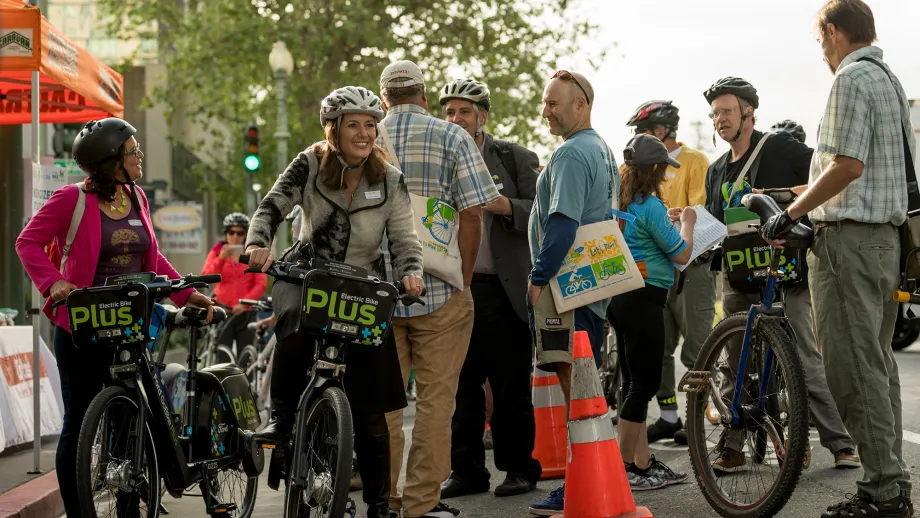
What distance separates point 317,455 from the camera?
5.37m

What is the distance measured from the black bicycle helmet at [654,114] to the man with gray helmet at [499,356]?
1797mm

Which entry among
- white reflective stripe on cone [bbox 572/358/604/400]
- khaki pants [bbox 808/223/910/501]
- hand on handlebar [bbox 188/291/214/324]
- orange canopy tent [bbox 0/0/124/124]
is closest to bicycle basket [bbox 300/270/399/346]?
white reflective stripe on cone [bbox 572/358/604/400]

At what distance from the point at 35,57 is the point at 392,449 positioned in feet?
12.0

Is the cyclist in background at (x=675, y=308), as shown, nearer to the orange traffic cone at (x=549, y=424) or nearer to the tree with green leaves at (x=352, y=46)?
the orange traffic cone at (x=549, y=424)

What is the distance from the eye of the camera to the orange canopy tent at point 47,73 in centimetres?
821

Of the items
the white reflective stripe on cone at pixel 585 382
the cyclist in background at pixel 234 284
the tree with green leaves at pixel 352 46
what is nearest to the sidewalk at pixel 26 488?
the white reflective stripe on cone at pixel 585 382

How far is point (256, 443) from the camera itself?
19.7ft

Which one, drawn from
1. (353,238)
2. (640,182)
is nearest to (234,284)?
(640,182)

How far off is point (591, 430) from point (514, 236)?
5.79ft

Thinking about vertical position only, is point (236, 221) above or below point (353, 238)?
above

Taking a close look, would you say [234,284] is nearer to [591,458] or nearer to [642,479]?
[642,479]

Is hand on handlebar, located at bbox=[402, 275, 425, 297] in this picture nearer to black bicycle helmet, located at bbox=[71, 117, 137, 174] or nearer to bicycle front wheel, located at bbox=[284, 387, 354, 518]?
bicycle front wheel, located at bbox=[284, 387, 354, 518]

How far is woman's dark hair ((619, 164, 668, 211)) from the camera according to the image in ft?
23.4

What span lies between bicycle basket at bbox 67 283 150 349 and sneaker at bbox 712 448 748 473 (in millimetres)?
2682
